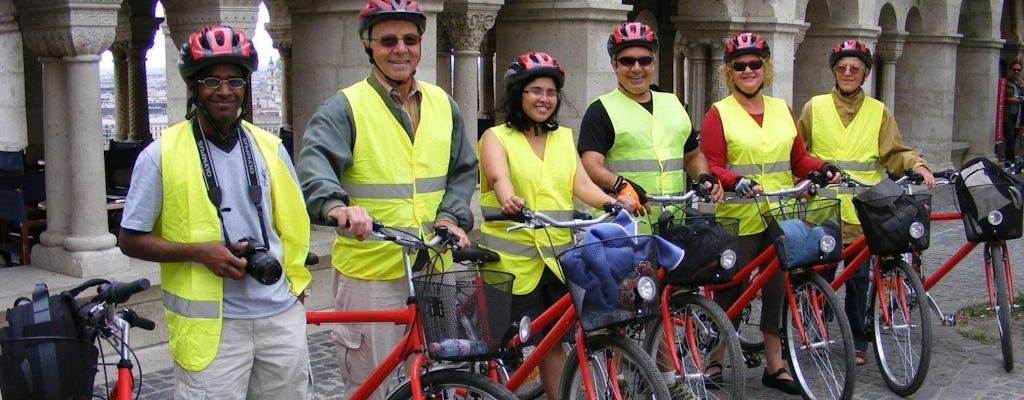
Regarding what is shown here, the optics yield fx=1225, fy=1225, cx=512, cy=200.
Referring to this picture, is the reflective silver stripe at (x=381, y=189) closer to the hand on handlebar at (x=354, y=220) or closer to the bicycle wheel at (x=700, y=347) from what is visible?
the hand on handlebar at (x=354, y=220)

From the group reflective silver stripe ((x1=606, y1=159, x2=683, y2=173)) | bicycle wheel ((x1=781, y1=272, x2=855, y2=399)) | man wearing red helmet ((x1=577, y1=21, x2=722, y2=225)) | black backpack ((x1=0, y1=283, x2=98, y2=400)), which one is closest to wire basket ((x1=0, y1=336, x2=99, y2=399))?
black backpack ((x1=0, y1=283, x2=98, y2=400))

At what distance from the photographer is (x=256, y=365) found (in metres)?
3.63

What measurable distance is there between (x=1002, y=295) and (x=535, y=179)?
3.04 metres

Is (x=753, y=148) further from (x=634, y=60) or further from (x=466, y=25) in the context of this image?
(x=466, y=25)

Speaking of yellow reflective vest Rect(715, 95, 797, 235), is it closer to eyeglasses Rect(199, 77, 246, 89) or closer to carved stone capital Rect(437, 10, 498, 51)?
eyeglasses Rect(199, 77, 246, 89)

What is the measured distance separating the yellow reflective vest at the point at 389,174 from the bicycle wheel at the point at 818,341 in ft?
6.59

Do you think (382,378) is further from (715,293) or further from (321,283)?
(321,283)

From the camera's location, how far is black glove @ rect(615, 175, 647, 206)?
16.4 ft

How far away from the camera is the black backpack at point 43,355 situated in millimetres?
3086

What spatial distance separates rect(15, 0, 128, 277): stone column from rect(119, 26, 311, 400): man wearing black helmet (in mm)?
3422

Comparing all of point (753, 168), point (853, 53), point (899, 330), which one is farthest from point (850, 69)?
point (899, 330)

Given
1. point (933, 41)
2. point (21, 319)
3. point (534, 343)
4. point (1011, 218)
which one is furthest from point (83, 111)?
point (933, 41)

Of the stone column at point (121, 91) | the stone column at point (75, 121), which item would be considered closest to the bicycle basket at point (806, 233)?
the stone column at point (75, 121)

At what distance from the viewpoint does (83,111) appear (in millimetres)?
6781
